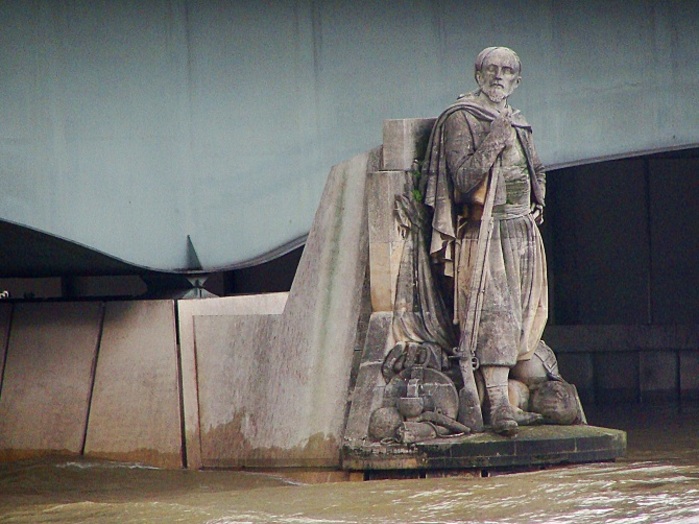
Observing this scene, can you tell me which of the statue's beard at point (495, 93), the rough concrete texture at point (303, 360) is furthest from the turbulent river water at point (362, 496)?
the statue's beard at point (495, 93)

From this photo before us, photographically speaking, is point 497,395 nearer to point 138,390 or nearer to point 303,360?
point 303,360

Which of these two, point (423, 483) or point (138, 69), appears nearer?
point (423, 483)

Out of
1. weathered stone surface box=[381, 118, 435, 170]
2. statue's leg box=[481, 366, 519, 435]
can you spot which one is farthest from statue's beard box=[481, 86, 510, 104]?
statue's leg box=[481, 366, 519, 435]

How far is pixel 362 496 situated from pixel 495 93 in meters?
4.62

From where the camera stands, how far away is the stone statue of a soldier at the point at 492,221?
16.0m

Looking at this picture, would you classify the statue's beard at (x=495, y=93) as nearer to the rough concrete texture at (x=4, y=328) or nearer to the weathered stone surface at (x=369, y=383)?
the weathered stone surface at (x=369, y=383)

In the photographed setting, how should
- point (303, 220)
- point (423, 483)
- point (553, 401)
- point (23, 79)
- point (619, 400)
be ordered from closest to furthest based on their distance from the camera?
point (423, 483) < point (553, 401) < point (23, 79) < point (303, 220) < point (619, 400)

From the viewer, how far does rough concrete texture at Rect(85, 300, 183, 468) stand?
1806 centimetres

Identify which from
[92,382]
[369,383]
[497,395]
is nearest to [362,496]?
[369,383]

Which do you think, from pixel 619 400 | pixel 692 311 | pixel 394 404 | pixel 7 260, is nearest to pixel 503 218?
pixel 394 404

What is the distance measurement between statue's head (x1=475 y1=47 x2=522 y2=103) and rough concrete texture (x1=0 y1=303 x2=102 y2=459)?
6.00 metres

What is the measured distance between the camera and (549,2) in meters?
21.2

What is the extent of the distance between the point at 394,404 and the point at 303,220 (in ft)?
16.5

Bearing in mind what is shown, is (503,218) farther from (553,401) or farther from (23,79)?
(23,79)
